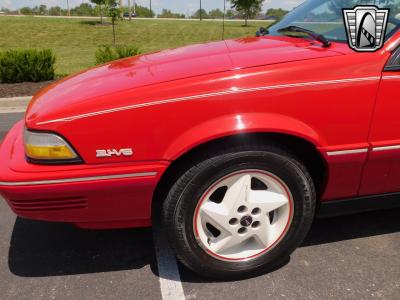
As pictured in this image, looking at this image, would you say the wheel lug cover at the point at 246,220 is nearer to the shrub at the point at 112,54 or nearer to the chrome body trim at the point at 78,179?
the chrome body trim at the point at 78,179

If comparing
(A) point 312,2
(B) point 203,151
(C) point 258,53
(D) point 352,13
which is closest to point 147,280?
(B) point 203,151

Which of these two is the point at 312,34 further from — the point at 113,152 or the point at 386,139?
the point at 113,152

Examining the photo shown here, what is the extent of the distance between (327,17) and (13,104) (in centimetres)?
607

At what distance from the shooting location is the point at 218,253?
7.18 ft

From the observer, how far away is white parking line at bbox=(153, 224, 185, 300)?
216 cm

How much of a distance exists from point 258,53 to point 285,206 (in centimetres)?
86

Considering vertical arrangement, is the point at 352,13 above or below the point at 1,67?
above

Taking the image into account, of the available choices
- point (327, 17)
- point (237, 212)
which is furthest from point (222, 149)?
point (327, 17)

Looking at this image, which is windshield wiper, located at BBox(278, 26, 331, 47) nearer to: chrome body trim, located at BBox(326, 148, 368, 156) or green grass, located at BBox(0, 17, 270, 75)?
chrome body trim, located at BBox(326, 148, 368, 156)

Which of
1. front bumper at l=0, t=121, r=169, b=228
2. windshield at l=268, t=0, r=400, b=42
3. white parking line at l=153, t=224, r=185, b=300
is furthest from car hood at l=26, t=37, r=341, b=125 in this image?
white parking line at l=153, t=224, r=185, b=300

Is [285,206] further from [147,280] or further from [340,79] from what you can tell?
[147,280]

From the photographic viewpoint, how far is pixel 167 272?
233cm

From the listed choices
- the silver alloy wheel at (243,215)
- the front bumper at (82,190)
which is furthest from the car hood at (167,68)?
the silver alloy wheel at (243,215)

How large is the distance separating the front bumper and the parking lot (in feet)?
1.44
